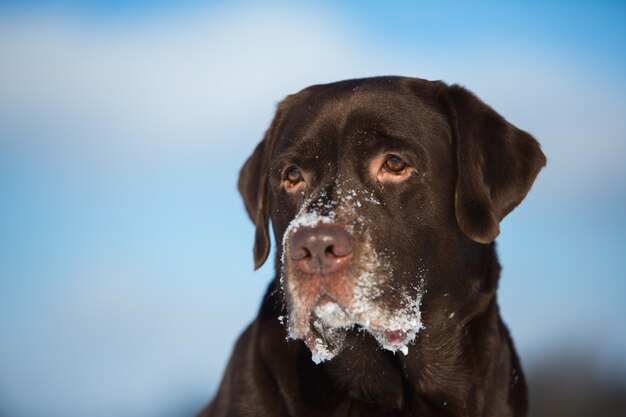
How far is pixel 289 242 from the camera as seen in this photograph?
157 inches

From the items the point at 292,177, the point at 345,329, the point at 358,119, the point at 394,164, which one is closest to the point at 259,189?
the point at 292,177

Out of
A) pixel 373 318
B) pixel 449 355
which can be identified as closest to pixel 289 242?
pixel 373 318

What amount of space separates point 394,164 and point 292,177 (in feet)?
1.90

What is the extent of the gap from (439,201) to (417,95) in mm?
670

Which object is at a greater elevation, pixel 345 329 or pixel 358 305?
pixel 358 305

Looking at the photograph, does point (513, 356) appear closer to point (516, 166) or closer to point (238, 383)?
point (516, 166)

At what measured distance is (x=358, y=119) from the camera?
4629mm

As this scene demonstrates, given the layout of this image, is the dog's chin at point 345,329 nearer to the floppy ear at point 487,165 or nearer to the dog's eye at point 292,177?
the floppy ear at point 487,165

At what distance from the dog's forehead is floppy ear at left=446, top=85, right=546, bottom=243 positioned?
15 cm

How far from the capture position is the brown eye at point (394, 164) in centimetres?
445

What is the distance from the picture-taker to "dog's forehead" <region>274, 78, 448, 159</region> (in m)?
4.58

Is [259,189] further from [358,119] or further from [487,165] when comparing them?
[487,165]

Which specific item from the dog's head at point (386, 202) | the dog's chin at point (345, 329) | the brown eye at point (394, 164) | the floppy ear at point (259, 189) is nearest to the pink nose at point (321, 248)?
the dog's head at point (386, 202)

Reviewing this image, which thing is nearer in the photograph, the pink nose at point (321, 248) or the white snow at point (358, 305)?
the pink nose at point (321, 248)
